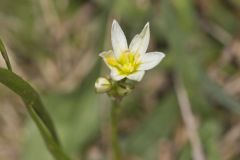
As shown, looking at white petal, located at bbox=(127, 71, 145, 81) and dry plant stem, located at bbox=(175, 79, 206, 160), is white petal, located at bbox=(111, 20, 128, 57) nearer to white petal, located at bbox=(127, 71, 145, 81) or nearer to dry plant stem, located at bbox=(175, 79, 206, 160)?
white petal, located at bbox=(127, 71, 145, 81)

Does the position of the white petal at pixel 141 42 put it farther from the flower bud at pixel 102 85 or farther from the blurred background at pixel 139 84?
the blurred background at pixel 139 84

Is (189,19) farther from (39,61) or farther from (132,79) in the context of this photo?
(132,79)

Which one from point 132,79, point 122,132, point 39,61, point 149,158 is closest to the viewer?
point 132,79

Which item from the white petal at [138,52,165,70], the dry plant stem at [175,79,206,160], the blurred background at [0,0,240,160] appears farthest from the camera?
the blurred background at [0,0,240,160]

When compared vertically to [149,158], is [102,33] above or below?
above

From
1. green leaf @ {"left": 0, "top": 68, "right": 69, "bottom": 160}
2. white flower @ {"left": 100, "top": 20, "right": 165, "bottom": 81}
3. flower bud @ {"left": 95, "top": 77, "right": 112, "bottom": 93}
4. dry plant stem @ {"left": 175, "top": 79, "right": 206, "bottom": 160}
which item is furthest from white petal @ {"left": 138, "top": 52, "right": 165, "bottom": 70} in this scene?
dry plant stem @ {"left": 175, "top": 79, "right": 206, "bottom": 160}

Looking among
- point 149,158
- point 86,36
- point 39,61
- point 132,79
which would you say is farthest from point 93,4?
point 132,79

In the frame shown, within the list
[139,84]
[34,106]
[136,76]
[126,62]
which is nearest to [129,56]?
[126,62]

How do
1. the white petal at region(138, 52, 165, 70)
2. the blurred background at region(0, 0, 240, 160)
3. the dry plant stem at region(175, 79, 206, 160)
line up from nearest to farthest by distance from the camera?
1. the white petal at region(138, 52, 165, 70)
2. the dry plant stem at region(175, 79, 206, 160)
3. the blurred background at region(0, 0, 240, 160)
